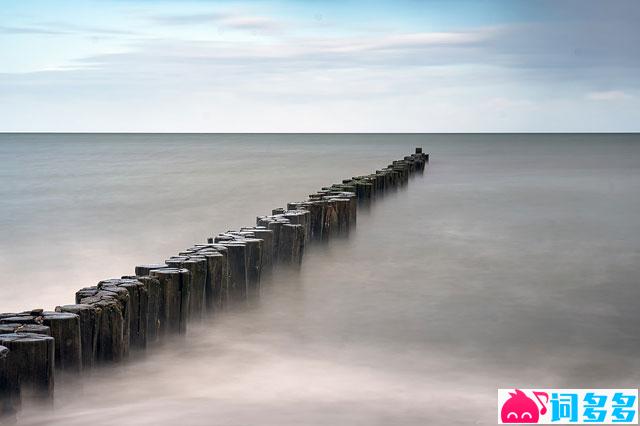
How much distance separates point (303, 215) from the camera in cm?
1067

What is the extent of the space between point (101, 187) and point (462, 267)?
59.7 ft

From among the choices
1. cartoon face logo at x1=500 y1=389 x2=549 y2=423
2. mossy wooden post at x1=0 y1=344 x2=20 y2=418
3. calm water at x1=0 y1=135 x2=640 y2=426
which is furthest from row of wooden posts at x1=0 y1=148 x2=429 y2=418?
cartoon face logo at x1=500 y1=389 x2=549 y2=423

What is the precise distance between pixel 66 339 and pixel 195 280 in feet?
5.86

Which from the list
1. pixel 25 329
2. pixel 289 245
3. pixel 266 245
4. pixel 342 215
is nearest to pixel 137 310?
pixel 25 329

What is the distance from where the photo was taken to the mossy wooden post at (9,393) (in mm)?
4797

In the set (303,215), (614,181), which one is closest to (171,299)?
(303,215)

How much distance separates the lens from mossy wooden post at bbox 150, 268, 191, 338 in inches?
255

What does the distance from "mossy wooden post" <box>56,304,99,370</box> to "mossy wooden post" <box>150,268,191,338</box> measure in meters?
0.92

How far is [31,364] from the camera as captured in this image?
16.0ft

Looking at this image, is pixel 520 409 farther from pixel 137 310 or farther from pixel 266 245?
pixel 266 245

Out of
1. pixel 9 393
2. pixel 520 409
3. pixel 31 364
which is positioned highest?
pixel 31 364

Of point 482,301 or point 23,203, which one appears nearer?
point 482,301

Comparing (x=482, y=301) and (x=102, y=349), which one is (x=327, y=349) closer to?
(x=102, y=349)

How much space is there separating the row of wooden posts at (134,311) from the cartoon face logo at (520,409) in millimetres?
2544
